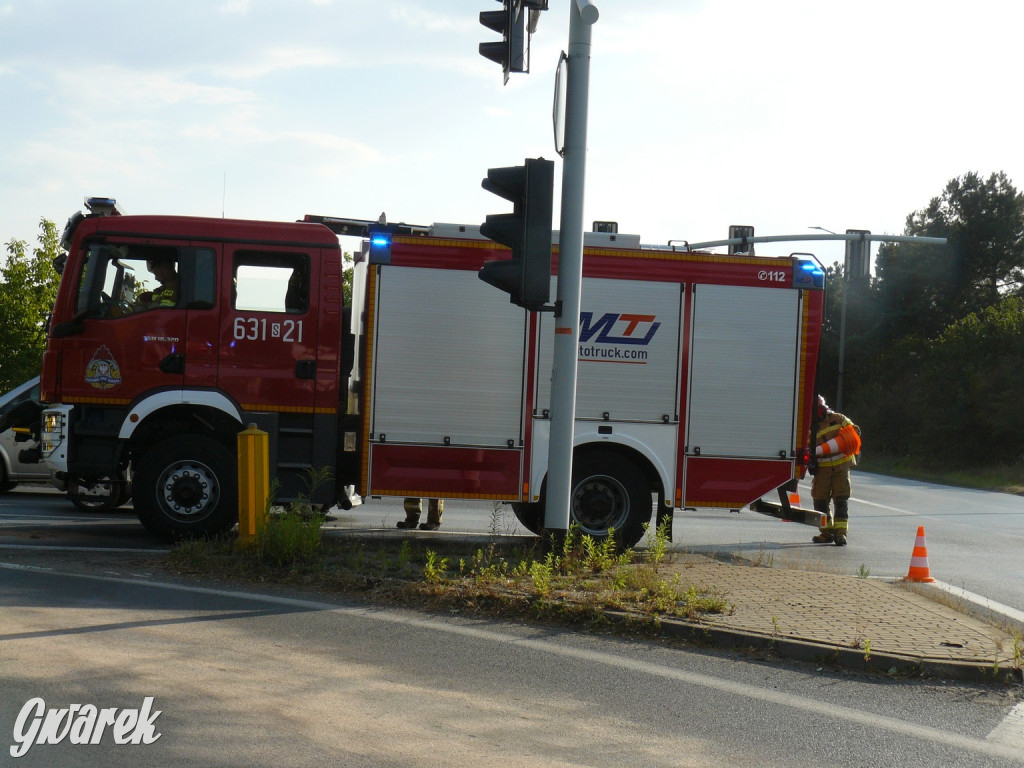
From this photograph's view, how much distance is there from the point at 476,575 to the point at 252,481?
2.17m

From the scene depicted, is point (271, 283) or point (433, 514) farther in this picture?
point (433, 514)

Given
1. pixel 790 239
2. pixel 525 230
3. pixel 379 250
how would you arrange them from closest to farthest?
pixel 525 230 < pixel 379 250 < pixel 790 239

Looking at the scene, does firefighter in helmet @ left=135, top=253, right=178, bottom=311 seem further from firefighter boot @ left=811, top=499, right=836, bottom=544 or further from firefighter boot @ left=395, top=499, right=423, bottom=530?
firefighter boot @ left=811, top=499, right=836, bottom=544

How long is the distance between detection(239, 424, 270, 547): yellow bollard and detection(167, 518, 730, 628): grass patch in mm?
198

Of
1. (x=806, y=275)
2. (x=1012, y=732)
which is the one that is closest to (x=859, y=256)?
(x=806, y=275)

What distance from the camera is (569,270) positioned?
8.88 meters

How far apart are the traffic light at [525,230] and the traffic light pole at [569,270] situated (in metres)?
0.38

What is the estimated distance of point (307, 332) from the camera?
10.2 metres

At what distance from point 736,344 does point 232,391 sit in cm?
480

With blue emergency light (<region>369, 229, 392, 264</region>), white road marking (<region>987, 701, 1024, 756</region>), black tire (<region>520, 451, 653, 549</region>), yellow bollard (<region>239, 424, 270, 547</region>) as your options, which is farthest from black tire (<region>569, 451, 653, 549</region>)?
white road marking (<region>987, 701, 1024, 756</region>)

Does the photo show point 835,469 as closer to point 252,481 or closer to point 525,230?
point 525,230

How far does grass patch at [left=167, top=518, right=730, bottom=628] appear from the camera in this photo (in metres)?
7.62

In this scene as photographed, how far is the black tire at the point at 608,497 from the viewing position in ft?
34.2

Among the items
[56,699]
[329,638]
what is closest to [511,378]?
[329,638]
